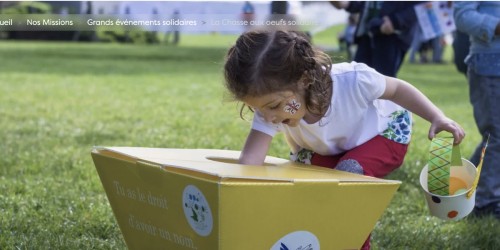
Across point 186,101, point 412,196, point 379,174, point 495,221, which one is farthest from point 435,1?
point 186,101

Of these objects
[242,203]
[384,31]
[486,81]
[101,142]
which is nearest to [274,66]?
[242,203]

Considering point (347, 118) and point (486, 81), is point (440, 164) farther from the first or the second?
point (486, 81)

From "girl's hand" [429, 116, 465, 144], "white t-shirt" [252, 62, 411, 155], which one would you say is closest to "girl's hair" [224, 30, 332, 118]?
"white t-shirt" [252, 62, 411, 155]

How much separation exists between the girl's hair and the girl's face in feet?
0.05

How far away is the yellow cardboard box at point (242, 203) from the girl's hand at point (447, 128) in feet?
1.28

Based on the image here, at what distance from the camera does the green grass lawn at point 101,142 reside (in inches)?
118

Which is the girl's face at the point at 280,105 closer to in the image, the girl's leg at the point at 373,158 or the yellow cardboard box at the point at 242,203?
the yellow cardboard box at the point at 242,203

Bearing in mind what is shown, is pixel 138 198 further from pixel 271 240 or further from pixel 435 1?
pixel 435 1

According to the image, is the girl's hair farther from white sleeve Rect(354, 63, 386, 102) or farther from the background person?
the background person

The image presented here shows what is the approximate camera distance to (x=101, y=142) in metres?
5.12

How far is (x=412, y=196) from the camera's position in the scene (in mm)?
3760

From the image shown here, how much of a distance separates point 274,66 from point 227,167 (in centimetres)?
34

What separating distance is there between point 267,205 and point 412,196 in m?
1.97

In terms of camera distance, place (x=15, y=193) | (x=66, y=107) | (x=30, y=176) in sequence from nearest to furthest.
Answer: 1. (x=15, y=193)
2. (x=30, y=176)
3. (x=66, y=107)
